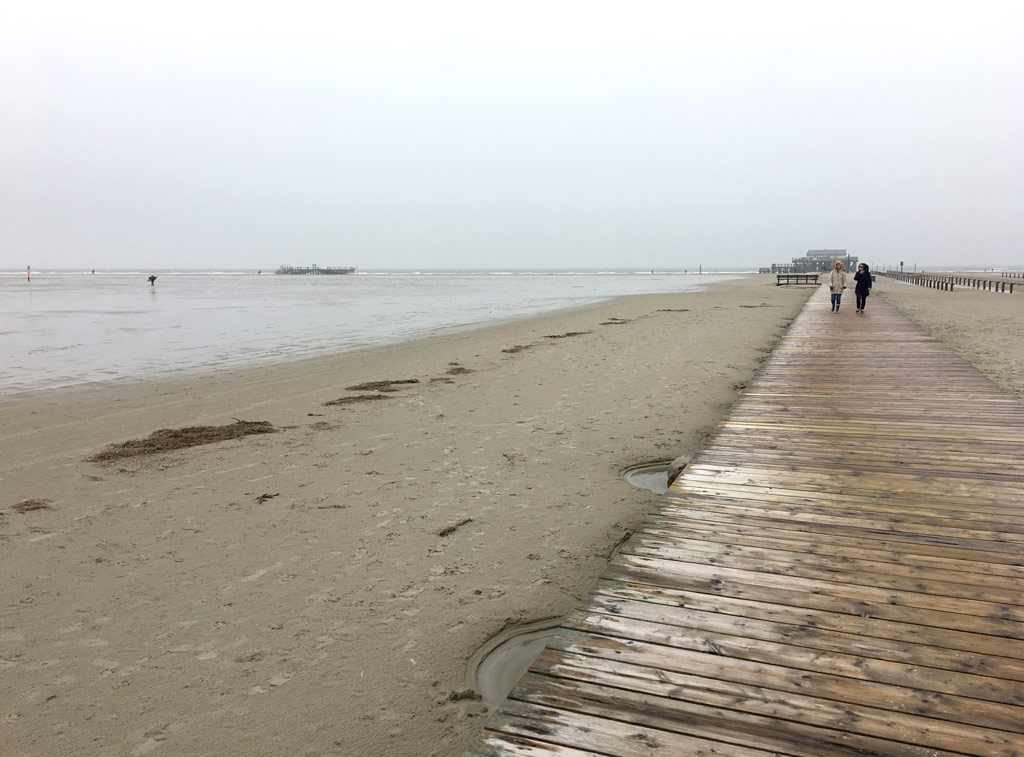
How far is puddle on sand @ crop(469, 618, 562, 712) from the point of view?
10.1 feet

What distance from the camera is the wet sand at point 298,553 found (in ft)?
9.53

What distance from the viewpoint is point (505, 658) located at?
3314 millimetres

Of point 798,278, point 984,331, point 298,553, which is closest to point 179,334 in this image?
point 298,553

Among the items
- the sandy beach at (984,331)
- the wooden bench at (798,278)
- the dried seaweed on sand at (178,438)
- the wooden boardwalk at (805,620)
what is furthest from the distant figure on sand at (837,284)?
the wooden bench at (798,278)

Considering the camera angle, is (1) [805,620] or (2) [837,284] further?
(2) [837,284]

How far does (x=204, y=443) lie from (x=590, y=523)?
4.86 metres

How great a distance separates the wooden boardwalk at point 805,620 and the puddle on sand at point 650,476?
0.73 m

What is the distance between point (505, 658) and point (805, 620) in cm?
151

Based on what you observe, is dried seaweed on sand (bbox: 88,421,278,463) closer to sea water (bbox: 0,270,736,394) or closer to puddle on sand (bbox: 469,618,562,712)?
sea water (bbox: 0,270,736,394)

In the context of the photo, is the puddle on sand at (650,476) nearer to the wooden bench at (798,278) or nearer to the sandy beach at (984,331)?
the sandy beach at (984,331)

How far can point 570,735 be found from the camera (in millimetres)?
2000

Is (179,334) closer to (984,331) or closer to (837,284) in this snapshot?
(837,284)

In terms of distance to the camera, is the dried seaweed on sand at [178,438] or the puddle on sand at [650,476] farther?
Answer: the dried seaweed on sand at [178,438]

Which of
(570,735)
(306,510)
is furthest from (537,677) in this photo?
(306,510)
